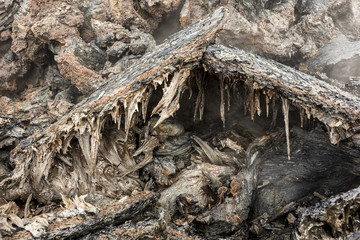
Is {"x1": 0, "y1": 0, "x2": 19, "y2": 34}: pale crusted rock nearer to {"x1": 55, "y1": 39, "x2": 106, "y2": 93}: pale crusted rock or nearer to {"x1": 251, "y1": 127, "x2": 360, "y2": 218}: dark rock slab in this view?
{"x1": 55, "y1": 39, "x2": 106, "y2": 93}: pale crusted rock

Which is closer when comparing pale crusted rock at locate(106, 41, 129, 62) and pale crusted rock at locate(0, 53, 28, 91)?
pale crusted rock at locate(106, 41, 129, 62)

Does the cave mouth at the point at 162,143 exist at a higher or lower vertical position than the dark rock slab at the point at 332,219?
higher

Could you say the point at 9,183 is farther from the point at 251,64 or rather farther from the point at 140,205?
the point at 251,64

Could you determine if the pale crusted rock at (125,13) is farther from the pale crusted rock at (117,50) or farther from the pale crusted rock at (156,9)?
the pale crusted rock at (117,50)

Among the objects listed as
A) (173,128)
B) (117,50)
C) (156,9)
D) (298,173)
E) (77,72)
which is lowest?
(298,173)

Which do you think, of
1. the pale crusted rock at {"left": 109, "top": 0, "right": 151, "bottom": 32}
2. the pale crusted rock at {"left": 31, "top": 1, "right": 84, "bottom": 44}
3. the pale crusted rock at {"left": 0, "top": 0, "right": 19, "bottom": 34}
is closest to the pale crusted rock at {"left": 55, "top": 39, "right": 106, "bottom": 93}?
the pale crusted rock at {"left": 31, "top": 1, "right": 84, "bottom": 44}

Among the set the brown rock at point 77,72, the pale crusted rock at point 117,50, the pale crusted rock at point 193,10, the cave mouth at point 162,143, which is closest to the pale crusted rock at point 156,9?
the pale crusted rock at point 193,10

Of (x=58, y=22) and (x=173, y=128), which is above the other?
(x=58, y=22)

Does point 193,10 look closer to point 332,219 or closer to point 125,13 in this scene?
point 125,13

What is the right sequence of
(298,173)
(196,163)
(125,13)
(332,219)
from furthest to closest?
1. (125,13)
2. (196,163)
3. (298,173)
4. (332,219)

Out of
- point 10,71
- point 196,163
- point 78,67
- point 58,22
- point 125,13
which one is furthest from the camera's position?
point 10,71

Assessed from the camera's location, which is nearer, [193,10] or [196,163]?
[196,163]

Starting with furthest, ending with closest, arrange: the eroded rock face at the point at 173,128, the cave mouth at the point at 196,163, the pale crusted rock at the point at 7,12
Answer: the pale crusted rock at the point at 7,12
the cave mouth at the point at 196,163
the eroded rock face at the point at 173,128

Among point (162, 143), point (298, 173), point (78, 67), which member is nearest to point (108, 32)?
point (78, 67)
